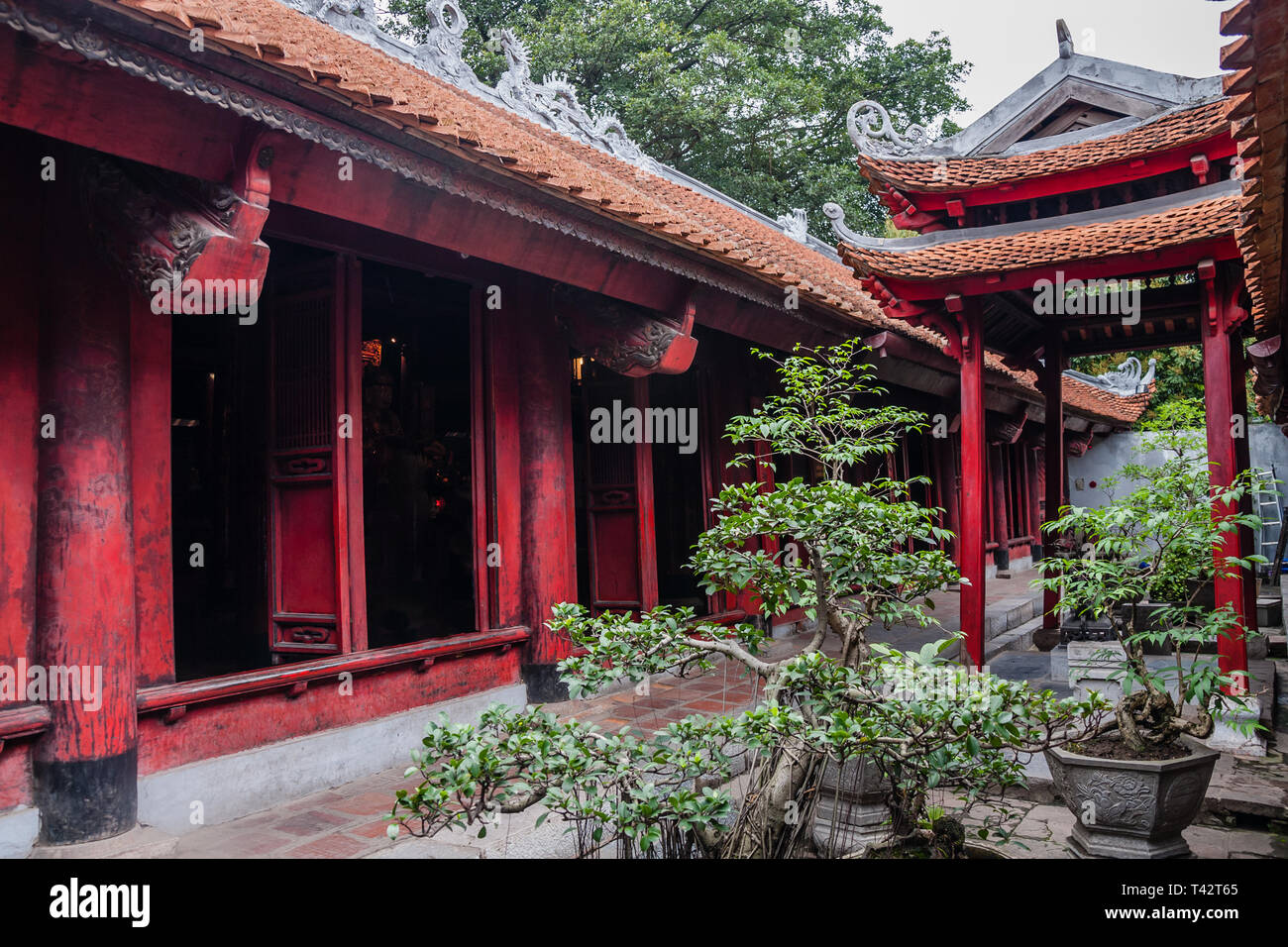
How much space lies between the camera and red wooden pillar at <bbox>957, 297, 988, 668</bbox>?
629 centimetres

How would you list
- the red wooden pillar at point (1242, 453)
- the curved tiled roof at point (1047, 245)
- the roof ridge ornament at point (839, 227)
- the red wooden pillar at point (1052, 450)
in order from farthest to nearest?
the red wooden pillar at point (1052, 450)
the roof ridge ornament at point (839, 227)
the red wooden pillar at point (1242, 453)
the curved tiled roof at point (1047, 245)

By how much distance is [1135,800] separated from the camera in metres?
3.46

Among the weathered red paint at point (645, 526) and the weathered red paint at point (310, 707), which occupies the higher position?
the weathered red paint at point (645, 526)

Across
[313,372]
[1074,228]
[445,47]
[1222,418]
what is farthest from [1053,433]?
[313,372]

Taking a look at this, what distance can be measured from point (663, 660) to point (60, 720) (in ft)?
7.45

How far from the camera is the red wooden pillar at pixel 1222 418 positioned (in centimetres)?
539

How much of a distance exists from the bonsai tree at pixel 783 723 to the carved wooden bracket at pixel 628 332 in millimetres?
2078

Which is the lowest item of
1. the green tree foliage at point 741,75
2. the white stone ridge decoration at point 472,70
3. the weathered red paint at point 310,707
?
the weathered red paint at point 310,707

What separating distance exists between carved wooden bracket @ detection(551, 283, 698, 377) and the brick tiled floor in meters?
2.19

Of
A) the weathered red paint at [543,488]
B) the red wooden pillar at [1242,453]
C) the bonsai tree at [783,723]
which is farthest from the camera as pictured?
the red wooden pillar at [1242,453]

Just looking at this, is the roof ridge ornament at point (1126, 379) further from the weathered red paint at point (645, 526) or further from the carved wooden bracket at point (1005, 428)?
the weathered red paint at point (645, 526)

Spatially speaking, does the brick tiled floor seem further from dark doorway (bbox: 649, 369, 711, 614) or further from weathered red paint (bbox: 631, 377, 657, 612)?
dark doorway (bbox: 649, 369, 711, 614)

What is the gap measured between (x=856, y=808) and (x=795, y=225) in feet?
33.4

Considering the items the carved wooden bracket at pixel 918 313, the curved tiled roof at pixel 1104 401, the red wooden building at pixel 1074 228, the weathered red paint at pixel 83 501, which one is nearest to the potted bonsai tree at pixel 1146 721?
the red wooden building at pixel 1074 228
